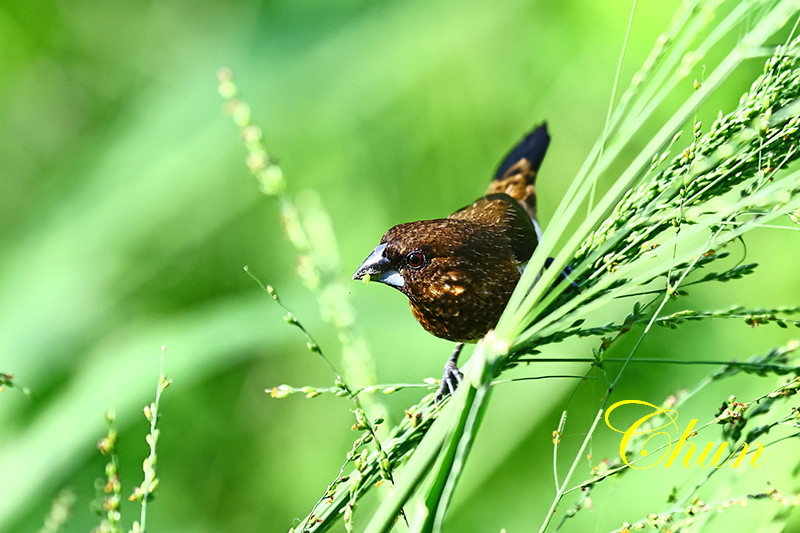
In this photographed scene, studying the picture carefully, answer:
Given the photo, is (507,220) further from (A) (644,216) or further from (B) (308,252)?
(B) (308,252)

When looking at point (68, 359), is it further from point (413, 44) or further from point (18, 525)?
point (413, 44)

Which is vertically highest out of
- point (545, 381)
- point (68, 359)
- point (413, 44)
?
point (413, 44)

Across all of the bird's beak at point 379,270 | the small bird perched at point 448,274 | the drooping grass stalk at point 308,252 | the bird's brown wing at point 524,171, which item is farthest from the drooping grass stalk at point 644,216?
the bird's brown wing at point 524,171

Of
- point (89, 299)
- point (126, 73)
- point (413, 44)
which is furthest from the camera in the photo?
point (126, 73)

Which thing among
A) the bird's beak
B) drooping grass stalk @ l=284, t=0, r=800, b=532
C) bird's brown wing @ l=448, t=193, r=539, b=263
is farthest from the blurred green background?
drooping grass stalk @ l=284, t=0, r=800, b=532

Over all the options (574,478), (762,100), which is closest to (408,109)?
(574,478)

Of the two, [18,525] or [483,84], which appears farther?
[483,84]

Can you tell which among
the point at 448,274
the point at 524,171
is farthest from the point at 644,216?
the point at 524,171

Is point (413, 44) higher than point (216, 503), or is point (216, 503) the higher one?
point (413, 44)
